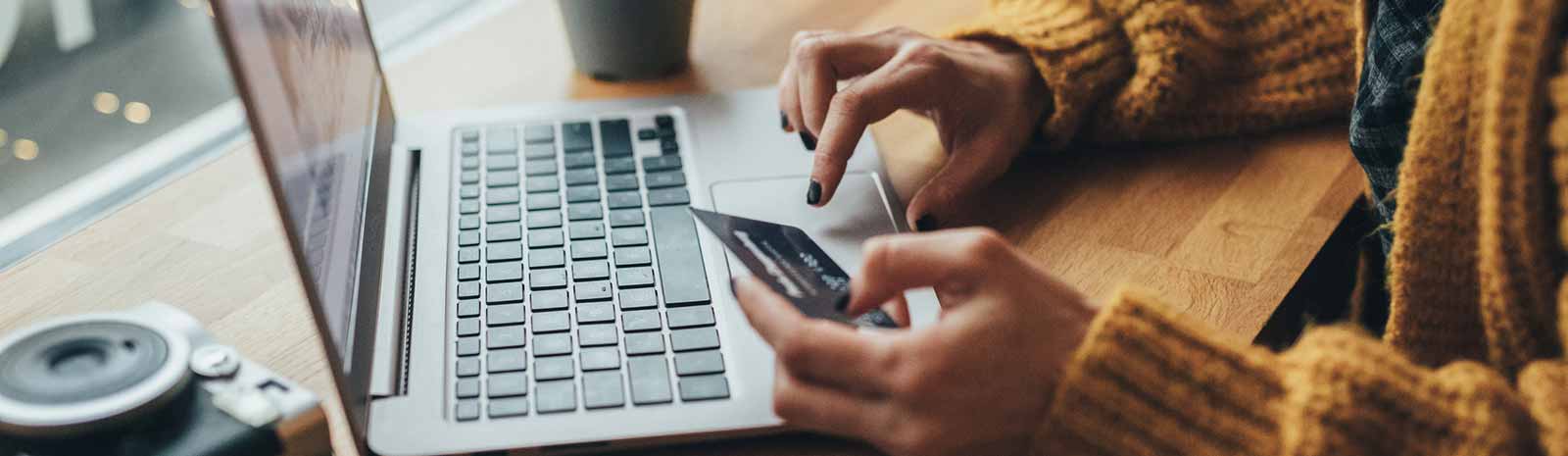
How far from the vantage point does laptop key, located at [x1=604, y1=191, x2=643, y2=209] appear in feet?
2.22

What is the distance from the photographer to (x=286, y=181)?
433 mm

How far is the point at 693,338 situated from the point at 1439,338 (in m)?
0.37

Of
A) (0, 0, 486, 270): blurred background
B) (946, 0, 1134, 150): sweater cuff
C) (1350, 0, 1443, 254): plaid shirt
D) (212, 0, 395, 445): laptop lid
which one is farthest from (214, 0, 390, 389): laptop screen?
(1350, 0, 1443, 254): plaid shirt

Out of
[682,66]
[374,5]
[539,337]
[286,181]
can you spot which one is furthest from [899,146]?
[374,5]

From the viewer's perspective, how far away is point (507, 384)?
1.69 feet

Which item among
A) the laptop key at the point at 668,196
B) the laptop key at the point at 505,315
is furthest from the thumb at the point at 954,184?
the laptop key at the point at 505,315

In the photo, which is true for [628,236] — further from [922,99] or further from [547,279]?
[922,99]

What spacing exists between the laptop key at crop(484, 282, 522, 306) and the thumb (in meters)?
0.23

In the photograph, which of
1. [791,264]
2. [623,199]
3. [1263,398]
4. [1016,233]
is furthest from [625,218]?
[1263,398]

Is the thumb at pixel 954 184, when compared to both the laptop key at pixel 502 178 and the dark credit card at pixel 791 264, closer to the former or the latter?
the dark credit card at pixel 791 264

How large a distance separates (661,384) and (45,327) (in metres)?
0.25

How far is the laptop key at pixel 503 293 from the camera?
58cm

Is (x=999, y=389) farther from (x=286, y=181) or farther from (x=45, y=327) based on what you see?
(x=45, y=327)

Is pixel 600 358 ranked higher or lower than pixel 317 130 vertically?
lower
